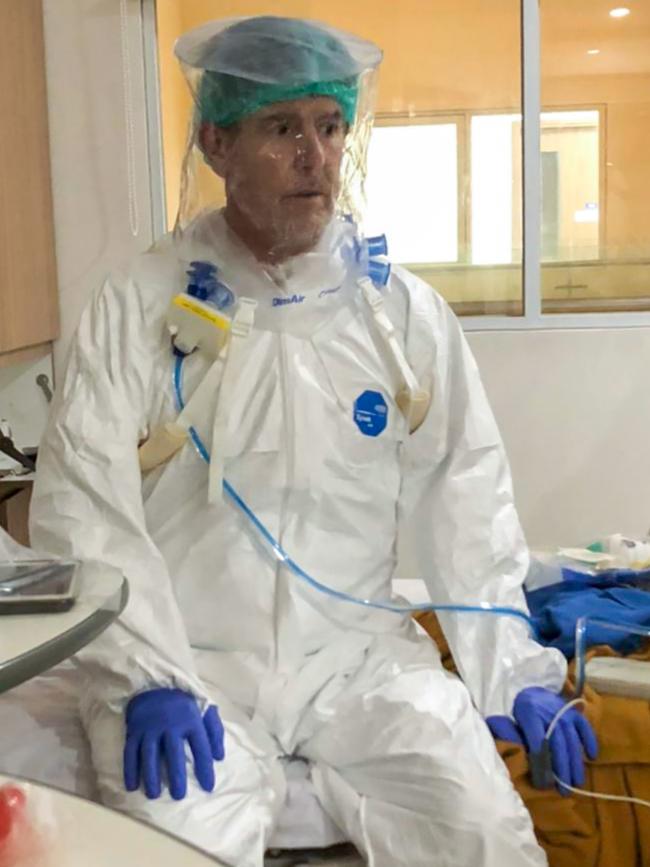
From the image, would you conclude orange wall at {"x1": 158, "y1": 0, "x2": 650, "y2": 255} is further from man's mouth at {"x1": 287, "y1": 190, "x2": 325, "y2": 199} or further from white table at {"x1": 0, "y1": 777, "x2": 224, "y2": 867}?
white table at {"x1": 0, "y1": 777, "x2": 224, "y2": 867}

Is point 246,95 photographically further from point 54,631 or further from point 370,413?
point 54,631

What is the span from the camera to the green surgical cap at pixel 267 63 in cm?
133

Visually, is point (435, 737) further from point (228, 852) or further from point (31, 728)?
point (31, 728)

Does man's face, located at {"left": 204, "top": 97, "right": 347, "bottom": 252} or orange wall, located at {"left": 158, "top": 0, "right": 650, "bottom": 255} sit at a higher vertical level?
orange wall, located at {"left": 158, "top": 0, "right": 650, "bottom": 255}

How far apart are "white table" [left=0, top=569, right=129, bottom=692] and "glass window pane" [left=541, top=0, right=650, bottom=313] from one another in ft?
6.30

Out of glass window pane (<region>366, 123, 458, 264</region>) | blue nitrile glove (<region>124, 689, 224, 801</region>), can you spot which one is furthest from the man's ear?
glass window pane (<region>366, 123, 458, 264</region>)

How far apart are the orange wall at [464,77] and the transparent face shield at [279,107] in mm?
1115

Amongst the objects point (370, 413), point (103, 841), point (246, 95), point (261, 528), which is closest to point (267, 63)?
point (246, 95)

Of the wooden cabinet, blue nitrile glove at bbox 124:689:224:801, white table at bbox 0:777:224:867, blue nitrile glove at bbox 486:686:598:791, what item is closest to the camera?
white table at bbox 0:777:224:867

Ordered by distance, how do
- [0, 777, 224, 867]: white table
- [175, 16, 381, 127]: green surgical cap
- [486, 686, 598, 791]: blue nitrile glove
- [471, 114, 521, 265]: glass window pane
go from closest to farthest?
[0, 777, 224, 867]: white table < [486, 686, 598, 791]: blue nitrile glove < [175, 16, 381, 127]: green surgical cap < [471, 114, 521, 265]: glass window pane

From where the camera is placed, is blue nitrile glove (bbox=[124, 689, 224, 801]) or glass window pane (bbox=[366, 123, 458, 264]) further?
glass window pane (bbox=[366, 123, 458, 264])

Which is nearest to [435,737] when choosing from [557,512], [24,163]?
→ [557,512]

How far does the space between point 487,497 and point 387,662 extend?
29cm

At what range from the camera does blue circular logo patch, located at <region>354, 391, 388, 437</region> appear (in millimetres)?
1382
